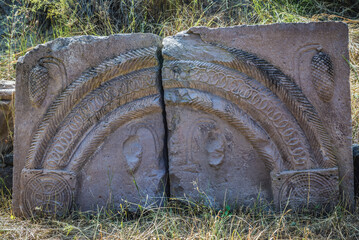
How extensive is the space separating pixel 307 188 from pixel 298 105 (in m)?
0.54

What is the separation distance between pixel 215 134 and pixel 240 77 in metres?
0.41

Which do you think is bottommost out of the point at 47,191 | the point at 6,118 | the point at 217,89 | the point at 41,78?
the point at 47,191

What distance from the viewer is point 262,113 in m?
2.33

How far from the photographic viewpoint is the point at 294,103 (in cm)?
230

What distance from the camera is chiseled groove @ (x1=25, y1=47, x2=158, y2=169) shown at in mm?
2396

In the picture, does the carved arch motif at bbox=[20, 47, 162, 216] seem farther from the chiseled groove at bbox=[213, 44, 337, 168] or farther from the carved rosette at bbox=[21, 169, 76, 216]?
the chiseled groove at bbox=[213, 44, 337, 168]

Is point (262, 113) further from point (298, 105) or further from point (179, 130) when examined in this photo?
point (179, 130)

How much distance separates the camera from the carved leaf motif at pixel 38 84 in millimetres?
2416

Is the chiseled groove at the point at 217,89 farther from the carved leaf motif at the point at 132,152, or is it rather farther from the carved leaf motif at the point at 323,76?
the carved leaf motif at the point at 132,152

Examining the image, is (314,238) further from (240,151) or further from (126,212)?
(126,212)

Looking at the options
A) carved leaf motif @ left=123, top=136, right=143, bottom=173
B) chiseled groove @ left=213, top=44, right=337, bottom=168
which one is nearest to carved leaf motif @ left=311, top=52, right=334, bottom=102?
chiseled groove @ left=213, top=44, right=337, bottom=168

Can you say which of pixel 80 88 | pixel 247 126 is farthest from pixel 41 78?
pixel 247 126

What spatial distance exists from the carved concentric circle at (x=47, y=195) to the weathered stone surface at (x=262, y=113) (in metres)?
0.77

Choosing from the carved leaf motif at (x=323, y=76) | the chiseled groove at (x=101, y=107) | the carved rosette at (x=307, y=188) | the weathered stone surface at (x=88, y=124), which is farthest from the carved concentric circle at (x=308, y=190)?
the chiseled groove at (x=101, y=107)
